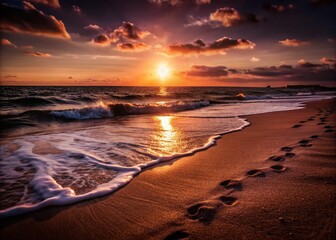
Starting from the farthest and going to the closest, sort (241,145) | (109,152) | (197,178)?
(241,145)
(109,152)
(197,178)

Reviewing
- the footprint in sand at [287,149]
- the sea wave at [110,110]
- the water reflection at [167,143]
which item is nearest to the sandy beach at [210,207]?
the footprint in sand at [287,149]

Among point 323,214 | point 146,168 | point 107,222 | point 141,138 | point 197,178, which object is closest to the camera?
point 323,214

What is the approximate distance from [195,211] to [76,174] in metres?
2.03

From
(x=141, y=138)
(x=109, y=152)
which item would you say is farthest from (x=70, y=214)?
(x=141, y=138)

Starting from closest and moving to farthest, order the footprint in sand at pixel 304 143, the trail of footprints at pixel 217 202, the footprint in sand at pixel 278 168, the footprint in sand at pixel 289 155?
the trail of footprints at pixel 217 202, the footprint in sand at pixel 278 168, the footprint in sand at pixel 289 155, the footprint in sand at pixel 304 143

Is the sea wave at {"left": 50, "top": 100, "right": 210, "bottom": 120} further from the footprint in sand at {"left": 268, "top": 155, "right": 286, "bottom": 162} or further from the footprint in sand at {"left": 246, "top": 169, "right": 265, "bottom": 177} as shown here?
the footprint in sand at {"left": 246, "top": 169, "right": 265, "bottom": 177}

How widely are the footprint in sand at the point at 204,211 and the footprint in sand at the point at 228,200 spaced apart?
0.24 ft

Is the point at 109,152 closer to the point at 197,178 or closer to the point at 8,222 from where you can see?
the point at 197,178

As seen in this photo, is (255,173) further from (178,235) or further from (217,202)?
(178,235)

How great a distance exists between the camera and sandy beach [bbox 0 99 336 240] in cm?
200

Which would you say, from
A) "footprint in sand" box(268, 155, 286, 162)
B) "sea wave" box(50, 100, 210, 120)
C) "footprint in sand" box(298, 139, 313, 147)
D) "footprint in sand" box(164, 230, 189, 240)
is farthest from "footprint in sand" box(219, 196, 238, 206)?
"sea wave" box(50, 100, 210, 120)

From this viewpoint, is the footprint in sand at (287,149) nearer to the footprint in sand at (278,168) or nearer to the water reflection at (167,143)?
the footprint in sand at (278,168)

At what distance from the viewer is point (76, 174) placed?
3.54 metres

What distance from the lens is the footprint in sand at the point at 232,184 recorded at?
113 inches
